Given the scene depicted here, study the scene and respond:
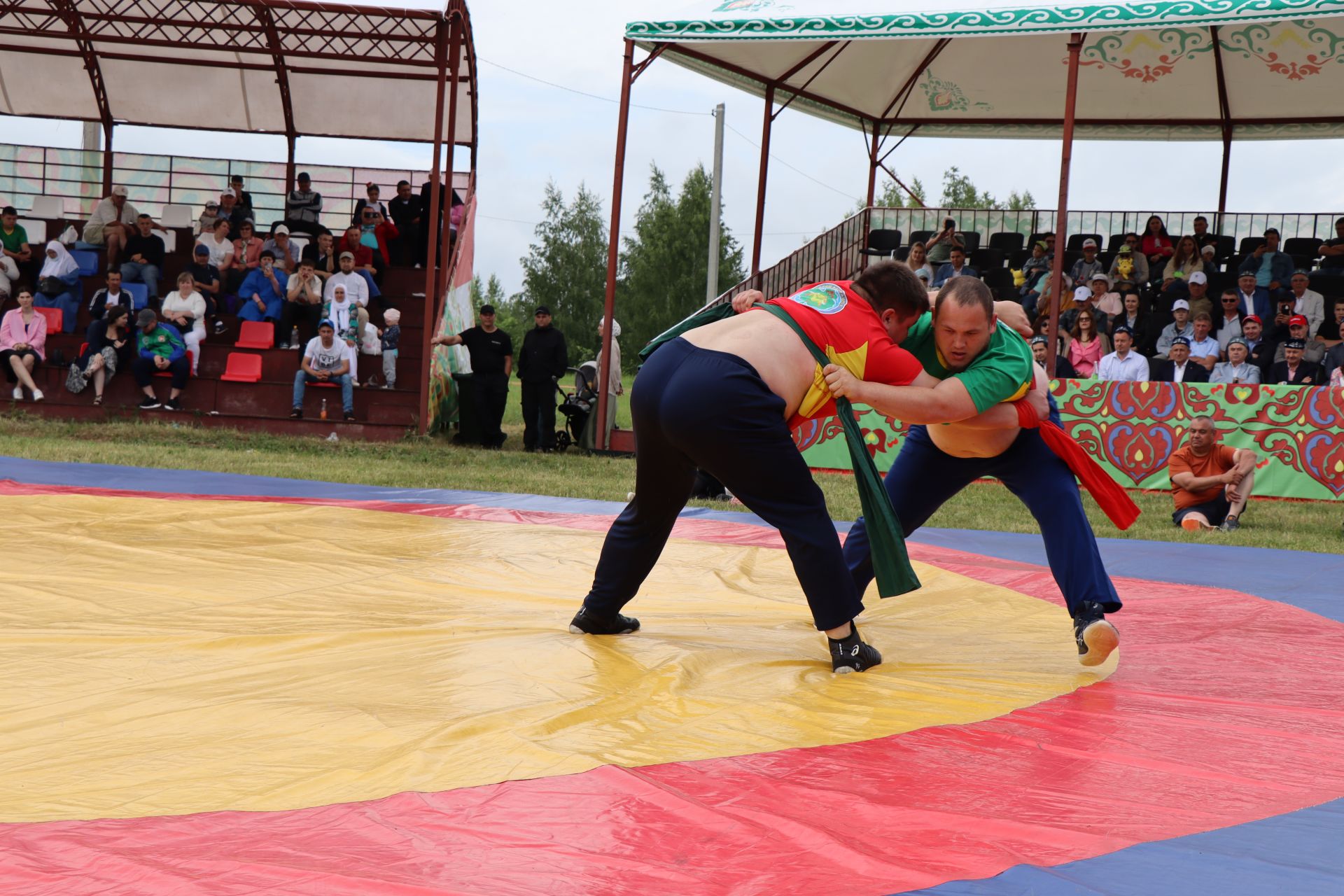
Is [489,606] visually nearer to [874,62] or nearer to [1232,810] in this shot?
[1232,810]

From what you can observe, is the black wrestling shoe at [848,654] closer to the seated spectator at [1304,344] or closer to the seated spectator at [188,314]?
the seated spectator at [1304,344]

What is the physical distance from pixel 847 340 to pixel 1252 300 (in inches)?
372

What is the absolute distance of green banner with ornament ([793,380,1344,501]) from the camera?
857 centimetres

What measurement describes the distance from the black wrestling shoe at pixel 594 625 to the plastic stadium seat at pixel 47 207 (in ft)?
46.1

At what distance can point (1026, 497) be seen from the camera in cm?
355

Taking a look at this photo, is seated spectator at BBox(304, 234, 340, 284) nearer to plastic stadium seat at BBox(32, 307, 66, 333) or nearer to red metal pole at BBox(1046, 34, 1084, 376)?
plastic stadium seat at BBox(32, 307, 66, 333)

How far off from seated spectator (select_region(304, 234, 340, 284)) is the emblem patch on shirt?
991cm

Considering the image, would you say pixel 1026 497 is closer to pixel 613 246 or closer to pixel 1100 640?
pixel 1100 640

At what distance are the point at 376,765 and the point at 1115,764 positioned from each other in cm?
151

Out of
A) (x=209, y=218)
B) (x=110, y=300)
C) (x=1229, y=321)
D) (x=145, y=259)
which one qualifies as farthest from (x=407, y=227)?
(x=1229, y=321)

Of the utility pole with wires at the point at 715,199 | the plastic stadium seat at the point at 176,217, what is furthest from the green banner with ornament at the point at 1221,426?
the utility pole with wires at the point at 715,199

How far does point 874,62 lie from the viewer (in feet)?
44.1

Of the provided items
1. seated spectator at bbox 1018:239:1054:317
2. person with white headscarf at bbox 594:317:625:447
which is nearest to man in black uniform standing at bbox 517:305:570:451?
person with white headscarf at bbox 594:317:625:447

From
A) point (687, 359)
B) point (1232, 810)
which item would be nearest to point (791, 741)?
point (1232, 810)
